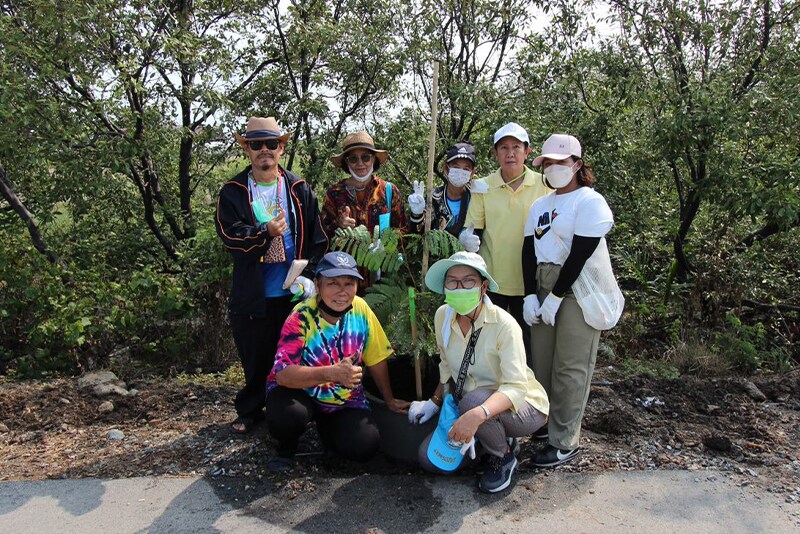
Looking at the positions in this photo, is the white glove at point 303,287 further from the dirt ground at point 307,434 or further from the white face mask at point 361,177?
the dirt ground at point 307,434

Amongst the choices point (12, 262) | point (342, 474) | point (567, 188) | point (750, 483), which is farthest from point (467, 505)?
point (12, 262)

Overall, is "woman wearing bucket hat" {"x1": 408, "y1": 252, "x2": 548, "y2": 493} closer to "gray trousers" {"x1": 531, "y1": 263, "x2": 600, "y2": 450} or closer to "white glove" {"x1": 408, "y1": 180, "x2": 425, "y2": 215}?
"gray trousers" {"x1": 531, "y1": 263, "x2": 600, "y2": 450}

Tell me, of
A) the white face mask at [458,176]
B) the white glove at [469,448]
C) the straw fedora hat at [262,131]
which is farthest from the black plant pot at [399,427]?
the straw fedora hat at [262,131]

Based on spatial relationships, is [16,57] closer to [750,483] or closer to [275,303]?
[275,303]

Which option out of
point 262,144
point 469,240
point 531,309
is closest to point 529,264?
point 531,309

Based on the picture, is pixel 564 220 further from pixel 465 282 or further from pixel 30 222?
pixel 30 222

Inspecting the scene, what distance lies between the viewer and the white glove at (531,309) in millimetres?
3646

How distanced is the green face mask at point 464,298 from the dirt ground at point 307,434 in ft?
3.43

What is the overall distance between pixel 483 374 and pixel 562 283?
26.1 inches

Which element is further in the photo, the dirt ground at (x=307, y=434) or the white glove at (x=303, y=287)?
the white glove at (x=303, y=287)

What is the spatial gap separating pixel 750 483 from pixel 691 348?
82.6 inches

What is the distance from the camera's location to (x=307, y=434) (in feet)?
13.5

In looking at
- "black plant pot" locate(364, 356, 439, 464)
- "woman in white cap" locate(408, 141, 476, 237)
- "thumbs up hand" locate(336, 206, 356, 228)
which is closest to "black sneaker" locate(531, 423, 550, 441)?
"black plant pot" locate(364, 356, 439, 464)

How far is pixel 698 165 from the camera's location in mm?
5742
